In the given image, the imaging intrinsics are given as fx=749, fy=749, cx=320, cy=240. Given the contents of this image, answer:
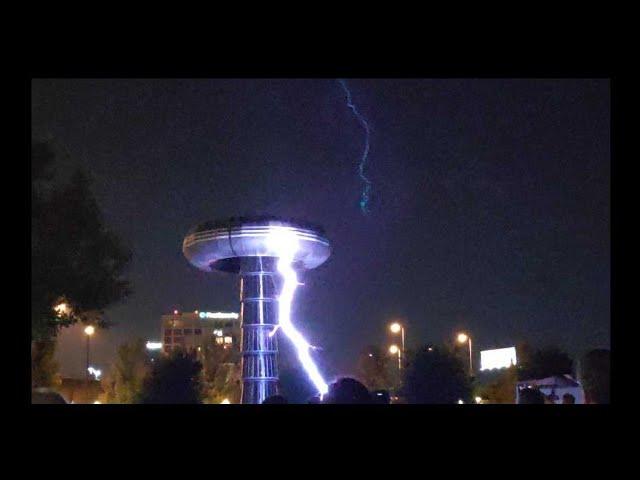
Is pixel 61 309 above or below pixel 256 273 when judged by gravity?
below

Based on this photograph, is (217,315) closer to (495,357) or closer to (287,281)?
(495,357)

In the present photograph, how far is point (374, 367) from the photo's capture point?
48375 mm

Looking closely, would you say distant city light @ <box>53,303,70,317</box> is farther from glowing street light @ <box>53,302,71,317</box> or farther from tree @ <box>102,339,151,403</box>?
tree @ <box>102,339,151,403</box>

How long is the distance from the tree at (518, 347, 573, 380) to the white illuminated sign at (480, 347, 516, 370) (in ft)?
35.3

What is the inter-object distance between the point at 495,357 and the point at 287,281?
30.8 meters

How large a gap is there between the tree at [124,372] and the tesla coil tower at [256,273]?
14.0 metres

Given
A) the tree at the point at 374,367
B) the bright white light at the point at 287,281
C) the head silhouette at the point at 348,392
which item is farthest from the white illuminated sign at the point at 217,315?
the head silhouette at the point at 348,392

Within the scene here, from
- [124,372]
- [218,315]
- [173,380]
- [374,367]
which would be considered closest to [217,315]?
[218,315]

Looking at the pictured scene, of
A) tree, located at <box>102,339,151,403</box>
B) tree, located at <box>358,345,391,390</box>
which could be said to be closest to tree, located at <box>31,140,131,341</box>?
tree, located at <box>102,339,151,403</box>

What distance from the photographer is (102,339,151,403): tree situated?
34.9 meters

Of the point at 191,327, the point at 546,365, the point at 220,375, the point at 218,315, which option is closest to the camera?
the point at 546,365

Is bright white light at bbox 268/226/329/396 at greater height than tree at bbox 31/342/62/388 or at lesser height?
greater

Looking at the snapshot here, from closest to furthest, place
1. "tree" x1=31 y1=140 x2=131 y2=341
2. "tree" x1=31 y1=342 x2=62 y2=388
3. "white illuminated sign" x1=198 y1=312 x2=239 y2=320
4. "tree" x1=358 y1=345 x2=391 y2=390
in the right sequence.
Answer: "tree" x1=31 y1=140 x2=131 y2=341 → "tree" x1=31 y1=342 x2=62 y2=388 → "tree" x1=358 y1=345 x2=391 y2=390 → "white illuminated sign" x1=198 y1=312 x2=239 y2=320
